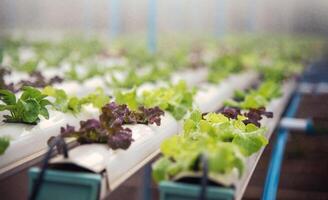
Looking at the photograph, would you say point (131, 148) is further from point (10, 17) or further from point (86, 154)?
point (10, 17)

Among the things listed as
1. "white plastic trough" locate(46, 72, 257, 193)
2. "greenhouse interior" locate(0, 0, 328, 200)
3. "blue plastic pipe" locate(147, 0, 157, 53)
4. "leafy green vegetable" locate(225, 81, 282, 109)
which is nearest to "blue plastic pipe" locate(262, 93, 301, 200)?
"greenhouse interior" locate(0, 0, 328, 200)

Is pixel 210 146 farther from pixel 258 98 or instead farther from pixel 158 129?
pixel 258 98

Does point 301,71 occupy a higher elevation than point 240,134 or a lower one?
lower

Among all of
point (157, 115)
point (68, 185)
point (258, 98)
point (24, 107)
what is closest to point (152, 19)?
point (258, 98)

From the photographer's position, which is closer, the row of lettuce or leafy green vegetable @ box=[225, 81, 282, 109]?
the row of lettuce

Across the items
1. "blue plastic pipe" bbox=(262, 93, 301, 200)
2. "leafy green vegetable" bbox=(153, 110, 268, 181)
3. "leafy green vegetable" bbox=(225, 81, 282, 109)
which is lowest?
"blue plastic pipe" bbox=(262, 93, 301, 200)

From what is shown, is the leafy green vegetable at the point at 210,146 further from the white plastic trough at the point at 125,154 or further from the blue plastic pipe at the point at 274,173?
the blue plastic pipe at the point at 274,173

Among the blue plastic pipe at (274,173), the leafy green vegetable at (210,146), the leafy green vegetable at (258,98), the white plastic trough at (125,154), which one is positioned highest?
the leafy green vegetable at (210,146)

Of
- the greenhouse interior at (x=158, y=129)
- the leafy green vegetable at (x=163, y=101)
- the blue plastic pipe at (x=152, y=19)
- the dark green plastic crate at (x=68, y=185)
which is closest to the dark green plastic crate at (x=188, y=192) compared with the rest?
the greenhouse interior at (x=158, y=129)

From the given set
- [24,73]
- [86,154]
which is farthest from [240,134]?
[24,73]

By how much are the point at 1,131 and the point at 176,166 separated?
2.94 feet

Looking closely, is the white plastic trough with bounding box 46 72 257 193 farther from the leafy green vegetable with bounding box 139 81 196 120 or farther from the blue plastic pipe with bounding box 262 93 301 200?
the blue plastic pipe with bounding box 262 93 301 200

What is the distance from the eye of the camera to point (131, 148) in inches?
85.7

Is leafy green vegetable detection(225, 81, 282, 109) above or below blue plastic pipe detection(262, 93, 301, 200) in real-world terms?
above
